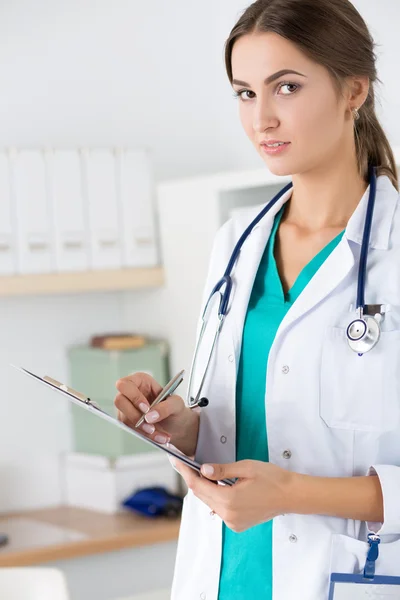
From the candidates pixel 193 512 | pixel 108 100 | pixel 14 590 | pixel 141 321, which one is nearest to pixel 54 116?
pixel 108 100

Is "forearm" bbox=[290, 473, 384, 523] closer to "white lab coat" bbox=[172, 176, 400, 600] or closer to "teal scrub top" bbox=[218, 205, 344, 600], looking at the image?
"white lab coat" bbox=[172, 176, 400, 600]

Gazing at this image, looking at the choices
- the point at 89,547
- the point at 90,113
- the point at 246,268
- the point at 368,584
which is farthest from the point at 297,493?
the point at 90,113

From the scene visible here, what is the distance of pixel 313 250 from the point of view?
4.96 ft

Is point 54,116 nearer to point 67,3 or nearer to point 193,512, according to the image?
point 67,3

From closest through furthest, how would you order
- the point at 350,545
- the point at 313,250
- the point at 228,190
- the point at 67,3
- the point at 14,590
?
the point at 350,545 → the point at 313,250 → the point at 14,590 → the point at 228,190 → the point at 67,3

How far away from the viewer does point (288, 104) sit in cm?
139

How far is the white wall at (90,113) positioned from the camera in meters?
3.12

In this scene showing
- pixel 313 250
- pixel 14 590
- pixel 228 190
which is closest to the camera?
pixel 313 250

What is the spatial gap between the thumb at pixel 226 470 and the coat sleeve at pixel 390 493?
17cm

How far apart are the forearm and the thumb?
0.07 m

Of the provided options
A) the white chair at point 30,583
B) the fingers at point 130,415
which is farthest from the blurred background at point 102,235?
the fingers at point 130,415

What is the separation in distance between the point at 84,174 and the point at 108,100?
0.39 meters

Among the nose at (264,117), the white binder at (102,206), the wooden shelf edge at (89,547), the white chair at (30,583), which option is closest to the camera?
the nose at (264,117)

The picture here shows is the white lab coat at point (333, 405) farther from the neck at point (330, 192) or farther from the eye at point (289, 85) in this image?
the eye at point (289, 85)
